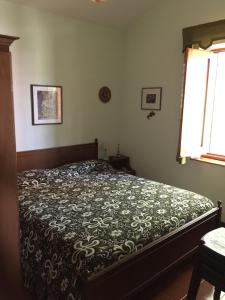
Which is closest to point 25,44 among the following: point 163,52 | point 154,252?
point 163,52

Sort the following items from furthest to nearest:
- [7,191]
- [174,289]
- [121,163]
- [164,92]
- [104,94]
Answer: [121,163] < [104,94] < [164,92] < [174,289] < [7,191]

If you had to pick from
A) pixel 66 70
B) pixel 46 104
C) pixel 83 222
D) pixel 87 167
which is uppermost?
pixel 66 70

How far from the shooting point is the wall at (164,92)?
349 cm

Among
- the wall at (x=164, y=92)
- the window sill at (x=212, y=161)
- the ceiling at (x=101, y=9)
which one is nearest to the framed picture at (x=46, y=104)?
the ceiling at (x=101, y=9)

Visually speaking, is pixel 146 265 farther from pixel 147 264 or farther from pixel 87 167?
pixel 87 167

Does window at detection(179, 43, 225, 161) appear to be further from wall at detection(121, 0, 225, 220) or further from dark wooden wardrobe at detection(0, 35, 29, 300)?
dark wooden wardrobe at detection(0, 35, 29, 300)

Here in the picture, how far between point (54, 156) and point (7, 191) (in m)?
2.42

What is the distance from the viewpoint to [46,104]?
3.55 m

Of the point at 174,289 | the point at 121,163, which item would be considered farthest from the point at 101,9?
the point at 174,289

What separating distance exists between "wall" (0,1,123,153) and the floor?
7.17 ft

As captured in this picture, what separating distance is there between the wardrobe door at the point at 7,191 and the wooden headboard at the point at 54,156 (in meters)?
2.09

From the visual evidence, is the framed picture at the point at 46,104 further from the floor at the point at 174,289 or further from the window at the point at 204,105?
the floor at the point at 174,289

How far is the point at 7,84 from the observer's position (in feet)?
3.97

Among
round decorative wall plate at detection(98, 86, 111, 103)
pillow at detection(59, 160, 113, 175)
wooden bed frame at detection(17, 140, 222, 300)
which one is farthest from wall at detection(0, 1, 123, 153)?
wooden bed frame at detection(17, 140, 222, 300)
